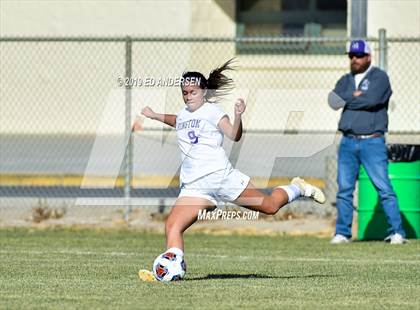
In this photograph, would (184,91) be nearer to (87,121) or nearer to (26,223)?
(26,223)

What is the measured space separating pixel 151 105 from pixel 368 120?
766cm

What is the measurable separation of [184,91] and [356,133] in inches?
187

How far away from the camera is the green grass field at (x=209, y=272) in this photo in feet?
28.9

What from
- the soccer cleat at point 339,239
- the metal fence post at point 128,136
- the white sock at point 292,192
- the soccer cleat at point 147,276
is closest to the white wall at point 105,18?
the metal fence post at point 128,136

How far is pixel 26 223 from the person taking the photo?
17.0 metres

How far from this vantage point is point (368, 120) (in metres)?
14.8

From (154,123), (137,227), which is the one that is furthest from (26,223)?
(154,123)

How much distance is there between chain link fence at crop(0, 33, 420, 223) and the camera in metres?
20.2

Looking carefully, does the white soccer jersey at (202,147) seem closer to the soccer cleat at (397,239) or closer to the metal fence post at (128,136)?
the soccer cleat at (397,239)

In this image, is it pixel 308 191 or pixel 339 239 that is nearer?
pixel 308 191

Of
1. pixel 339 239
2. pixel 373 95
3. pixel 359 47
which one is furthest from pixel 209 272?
pixel 359 47

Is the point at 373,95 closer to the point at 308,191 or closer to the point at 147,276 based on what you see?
the point at 308,191

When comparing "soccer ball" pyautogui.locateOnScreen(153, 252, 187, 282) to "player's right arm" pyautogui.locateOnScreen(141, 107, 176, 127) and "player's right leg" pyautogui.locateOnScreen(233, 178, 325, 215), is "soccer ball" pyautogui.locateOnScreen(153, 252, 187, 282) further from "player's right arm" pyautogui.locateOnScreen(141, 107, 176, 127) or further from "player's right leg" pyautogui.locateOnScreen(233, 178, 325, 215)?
"player's right arm" pyautogui.locateOnScreen(141, 107, 176, 127)

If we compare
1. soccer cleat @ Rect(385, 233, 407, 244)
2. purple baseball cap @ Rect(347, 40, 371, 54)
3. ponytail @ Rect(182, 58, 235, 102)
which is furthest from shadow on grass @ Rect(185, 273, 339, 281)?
purple baseball cap @ Rect(347, 40, 371, 54)
